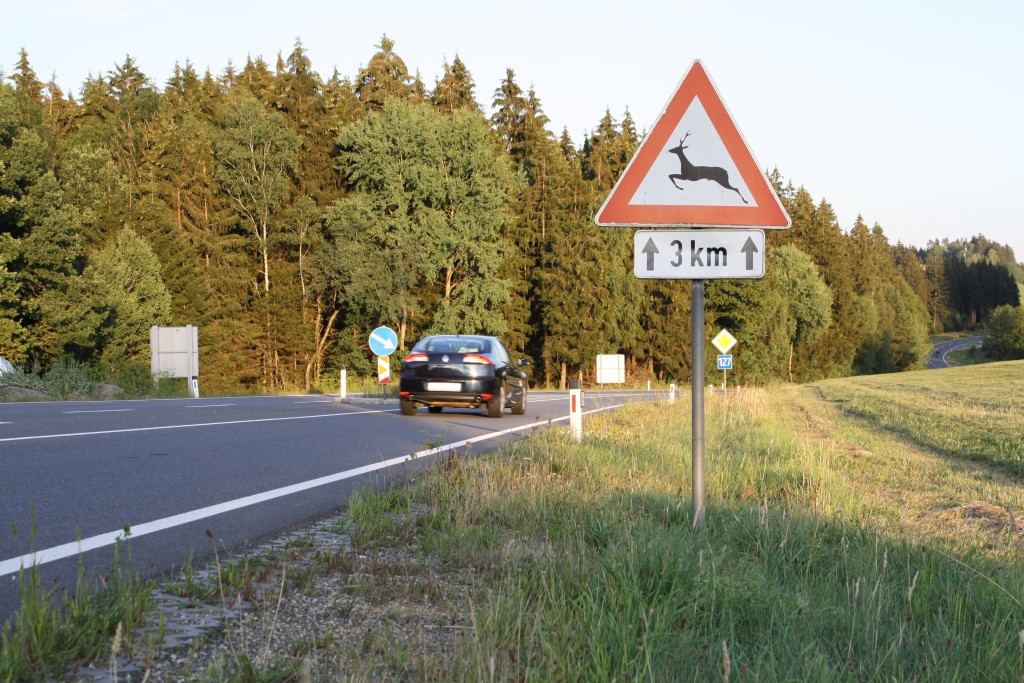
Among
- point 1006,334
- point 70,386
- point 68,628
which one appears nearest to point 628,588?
point 68,628

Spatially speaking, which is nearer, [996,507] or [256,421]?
[996,507]

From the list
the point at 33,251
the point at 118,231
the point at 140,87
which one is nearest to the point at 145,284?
the point at 118,231

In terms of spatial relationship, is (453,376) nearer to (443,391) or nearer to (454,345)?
(443,391)

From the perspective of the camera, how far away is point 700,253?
5.94 metres

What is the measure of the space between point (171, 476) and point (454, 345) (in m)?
10.3

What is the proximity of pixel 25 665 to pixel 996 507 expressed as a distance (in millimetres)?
8440

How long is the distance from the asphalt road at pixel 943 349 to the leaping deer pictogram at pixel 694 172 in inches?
6380

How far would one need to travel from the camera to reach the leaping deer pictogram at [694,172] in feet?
19.6

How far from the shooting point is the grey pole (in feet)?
19.8

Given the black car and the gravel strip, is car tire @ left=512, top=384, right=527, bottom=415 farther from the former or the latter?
the gravel strip

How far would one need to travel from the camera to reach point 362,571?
4.89 metres

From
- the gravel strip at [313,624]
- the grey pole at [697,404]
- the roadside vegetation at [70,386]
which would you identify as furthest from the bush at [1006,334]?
the gravel strip at [313,624]

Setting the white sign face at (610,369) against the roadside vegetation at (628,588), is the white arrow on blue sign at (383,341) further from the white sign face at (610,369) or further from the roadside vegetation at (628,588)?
the white sign face at (610,369)

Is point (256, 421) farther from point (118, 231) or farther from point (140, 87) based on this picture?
point (140, 87)
